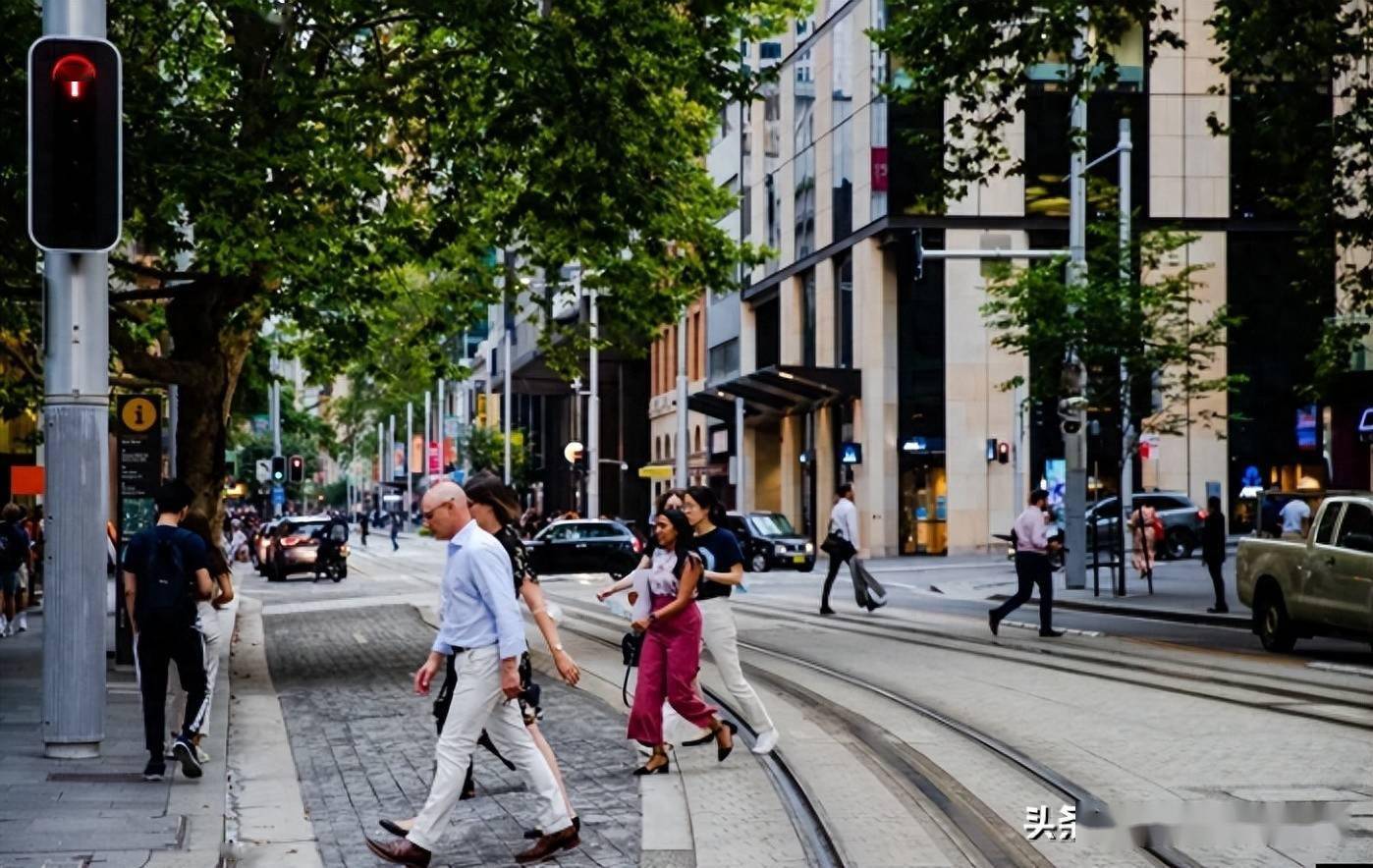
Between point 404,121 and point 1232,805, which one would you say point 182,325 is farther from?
point 1232,805

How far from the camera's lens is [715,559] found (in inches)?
474

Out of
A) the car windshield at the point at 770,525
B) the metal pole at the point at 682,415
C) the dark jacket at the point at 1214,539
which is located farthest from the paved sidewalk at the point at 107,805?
the metal pole at the point at 682,415

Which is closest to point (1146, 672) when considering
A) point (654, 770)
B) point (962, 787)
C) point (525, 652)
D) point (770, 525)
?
point (962, 787)

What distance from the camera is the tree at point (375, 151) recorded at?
17812 mm

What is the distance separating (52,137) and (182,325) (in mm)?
9441

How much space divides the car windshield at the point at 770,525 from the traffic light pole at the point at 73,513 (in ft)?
119

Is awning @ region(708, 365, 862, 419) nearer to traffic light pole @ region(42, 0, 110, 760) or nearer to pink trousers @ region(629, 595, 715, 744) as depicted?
traffic light pole @ region(42, 0, 110, 760)

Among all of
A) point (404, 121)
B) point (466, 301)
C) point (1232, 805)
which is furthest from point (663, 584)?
point (466, 301)

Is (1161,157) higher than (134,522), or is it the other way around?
(1161,157)

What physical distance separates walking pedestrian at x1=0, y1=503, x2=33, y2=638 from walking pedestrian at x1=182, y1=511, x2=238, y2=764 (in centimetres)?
1255

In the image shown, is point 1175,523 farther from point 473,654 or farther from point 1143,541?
point 473,654

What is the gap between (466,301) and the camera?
23844 mm

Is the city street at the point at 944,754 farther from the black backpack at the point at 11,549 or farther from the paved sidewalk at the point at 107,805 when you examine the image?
the black backpack at the point at 11,549

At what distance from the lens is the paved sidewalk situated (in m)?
8.95
